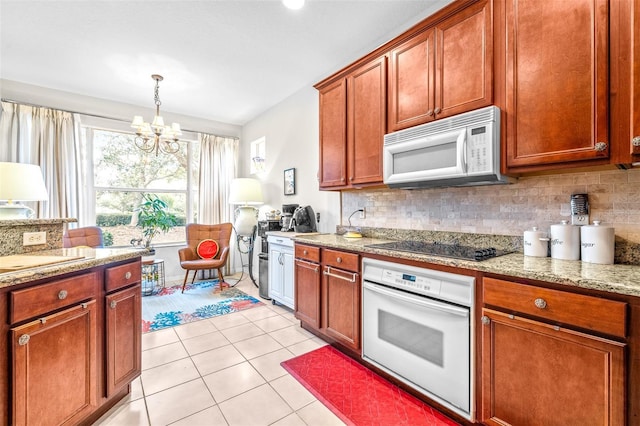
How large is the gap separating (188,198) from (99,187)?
1.22 meters

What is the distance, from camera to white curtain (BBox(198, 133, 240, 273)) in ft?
16.0

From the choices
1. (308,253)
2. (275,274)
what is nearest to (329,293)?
(308,253)

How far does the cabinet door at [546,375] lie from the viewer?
1.06m

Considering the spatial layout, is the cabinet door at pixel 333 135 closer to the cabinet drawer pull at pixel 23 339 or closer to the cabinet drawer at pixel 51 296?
the cabinet drawer at pixel 51 296

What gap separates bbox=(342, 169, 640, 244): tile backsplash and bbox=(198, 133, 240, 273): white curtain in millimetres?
3206

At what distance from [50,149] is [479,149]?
482 cm

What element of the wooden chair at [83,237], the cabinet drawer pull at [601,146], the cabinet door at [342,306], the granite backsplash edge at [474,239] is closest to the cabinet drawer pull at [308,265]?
the cabinet door at [342,306]

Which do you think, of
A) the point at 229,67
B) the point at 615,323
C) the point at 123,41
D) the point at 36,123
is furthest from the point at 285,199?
the point at 615,323

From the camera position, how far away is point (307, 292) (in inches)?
104

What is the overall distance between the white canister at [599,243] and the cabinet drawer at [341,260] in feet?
4.19

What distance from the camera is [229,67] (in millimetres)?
3236

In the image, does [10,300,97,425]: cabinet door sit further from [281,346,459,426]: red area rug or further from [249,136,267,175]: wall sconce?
[249,136,267,175]: wall sconce

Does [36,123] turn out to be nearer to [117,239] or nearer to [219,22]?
[117,239]

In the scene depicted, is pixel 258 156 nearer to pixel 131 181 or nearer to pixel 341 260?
pixel 131 181
